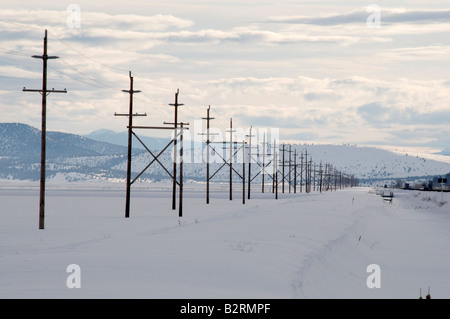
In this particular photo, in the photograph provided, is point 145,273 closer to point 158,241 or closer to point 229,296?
point 229,296

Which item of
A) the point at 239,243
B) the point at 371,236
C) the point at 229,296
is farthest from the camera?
the point at 371,236

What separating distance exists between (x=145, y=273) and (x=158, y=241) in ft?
21.3

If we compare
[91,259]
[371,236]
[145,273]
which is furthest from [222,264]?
[371,236]

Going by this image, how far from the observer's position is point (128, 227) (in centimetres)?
3497

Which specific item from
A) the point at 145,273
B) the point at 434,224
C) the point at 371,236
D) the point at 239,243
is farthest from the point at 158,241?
the point at 434,224

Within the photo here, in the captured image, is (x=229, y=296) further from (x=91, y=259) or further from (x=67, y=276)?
(x=91, y=259)

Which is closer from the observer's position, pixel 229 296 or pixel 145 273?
pixel 229 296

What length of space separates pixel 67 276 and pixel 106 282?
1.04 meters

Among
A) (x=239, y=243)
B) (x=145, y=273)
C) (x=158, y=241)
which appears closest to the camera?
(x=145, y=273)
